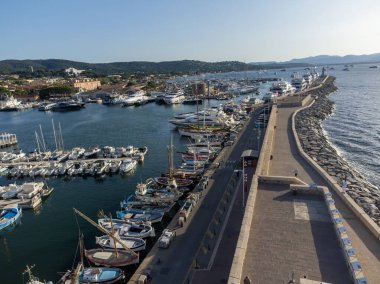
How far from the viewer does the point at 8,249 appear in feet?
92.0

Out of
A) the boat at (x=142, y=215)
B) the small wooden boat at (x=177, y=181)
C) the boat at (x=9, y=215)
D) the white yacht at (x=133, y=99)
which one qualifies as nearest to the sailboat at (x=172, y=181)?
the small wooden boat at (x=177, y=181)

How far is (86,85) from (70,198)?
479ft

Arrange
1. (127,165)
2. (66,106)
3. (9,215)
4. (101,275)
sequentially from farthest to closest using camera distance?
(66,106)
(127,165)
(9,215)
(101,275)

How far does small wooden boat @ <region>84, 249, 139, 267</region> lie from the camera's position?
23.6 m

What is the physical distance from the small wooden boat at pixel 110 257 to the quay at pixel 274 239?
2625 mm

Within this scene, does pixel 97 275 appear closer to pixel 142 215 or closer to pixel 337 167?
pixel 142 215

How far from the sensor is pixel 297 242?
1548cm

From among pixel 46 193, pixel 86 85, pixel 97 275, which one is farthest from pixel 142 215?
pixel 86 85

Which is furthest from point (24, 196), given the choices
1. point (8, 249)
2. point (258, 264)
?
point (258, 264)

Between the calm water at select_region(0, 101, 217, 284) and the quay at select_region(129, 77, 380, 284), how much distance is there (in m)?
9.40

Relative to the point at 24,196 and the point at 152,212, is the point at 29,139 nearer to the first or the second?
the point at 24,196

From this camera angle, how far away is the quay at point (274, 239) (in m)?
13.6

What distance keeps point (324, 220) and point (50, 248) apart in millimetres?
21563

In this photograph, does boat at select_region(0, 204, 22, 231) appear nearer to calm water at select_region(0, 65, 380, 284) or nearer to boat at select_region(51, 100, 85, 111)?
calm water at select_region(0, 65, 380, 284)
